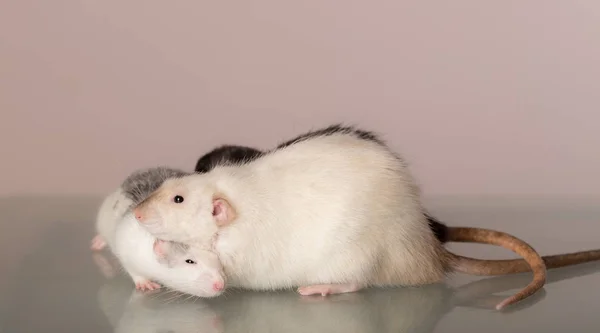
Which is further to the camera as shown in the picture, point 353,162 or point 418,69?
point 418,69

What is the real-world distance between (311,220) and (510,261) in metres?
0.67

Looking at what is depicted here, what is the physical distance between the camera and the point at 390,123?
5008 mm

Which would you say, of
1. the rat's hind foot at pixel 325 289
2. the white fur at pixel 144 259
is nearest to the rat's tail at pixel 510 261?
the rat's hind foot at pixel 325 289

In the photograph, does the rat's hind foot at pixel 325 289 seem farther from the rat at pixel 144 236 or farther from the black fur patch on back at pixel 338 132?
the black fur patch on back at pixel 338 132

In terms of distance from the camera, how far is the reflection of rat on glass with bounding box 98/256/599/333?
275 cm

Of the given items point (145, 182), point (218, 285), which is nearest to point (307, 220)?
point (218, 285)

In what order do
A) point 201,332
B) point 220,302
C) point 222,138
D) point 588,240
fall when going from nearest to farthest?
point 201,332
point 220,302
point 588,240
point 222,138

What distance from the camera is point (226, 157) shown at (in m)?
3.36

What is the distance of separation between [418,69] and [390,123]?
302 millimetres

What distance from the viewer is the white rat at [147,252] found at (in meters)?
2.87

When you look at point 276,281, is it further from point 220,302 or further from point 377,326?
point 377,326


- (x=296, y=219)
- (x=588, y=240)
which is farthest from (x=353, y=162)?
(x=588, y=240)

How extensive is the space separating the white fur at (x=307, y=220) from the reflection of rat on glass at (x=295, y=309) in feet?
0.22

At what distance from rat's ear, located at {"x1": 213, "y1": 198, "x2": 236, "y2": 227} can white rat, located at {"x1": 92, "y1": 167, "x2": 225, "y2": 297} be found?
9 cm
